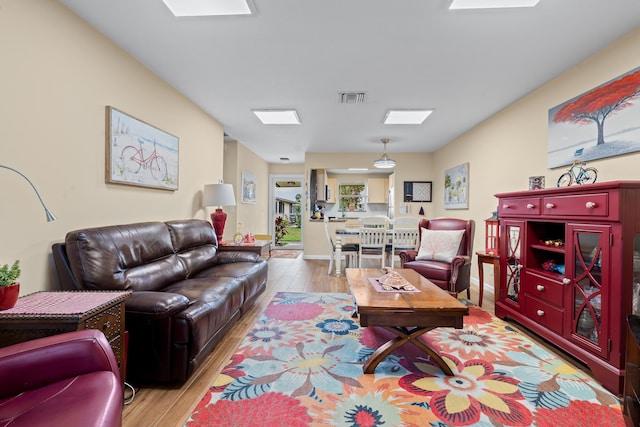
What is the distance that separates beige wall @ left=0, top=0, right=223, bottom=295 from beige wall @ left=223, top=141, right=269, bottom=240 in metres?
2.80

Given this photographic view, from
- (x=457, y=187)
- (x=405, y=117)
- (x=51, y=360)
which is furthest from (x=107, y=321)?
(x=457, y=187)

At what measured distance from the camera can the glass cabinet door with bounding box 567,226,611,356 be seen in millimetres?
1838

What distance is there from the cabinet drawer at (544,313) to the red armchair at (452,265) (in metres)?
0.78

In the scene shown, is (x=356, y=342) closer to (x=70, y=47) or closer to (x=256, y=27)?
(x=256, y=27)

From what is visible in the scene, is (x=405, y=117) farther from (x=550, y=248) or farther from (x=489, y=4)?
(x=550, y=248)

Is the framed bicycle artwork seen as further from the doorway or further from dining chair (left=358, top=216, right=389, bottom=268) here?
the doorway

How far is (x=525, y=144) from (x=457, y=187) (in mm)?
1791

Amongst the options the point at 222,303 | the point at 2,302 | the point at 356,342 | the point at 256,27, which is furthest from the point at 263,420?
the point at 256,27

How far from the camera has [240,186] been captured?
572 cm

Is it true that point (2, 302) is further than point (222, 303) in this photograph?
No

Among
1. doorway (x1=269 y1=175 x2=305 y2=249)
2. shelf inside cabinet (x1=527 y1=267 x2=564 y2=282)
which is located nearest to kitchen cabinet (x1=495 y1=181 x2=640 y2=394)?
shelf inside cabinet (x1=527 y1=267 x2=564 y2=282)

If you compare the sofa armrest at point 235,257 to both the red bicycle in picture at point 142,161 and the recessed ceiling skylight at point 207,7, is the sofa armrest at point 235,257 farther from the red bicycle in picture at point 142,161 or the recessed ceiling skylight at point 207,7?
the recessed ceiling skylight at point 207,7

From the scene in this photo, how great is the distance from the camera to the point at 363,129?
4.68 metres

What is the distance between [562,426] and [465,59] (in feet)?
8.85
